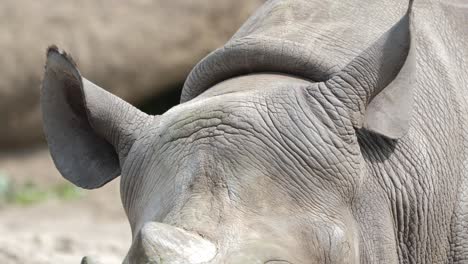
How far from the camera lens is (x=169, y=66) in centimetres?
1289

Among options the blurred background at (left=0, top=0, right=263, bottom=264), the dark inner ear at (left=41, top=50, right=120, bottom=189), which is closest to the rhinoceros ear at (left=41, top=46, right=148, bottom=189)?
the dark inner ear at (left=41, top=50, right=120, bottom=189)

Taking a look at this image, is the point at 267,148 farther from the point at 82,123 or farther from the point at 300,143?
the point at 82,123

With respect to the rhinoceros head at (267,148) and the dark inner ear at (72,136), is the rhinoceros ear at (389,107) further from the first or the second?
the dark inner ear at (72,136)

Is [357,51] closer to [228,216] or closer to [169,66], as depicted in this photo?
[228,216]

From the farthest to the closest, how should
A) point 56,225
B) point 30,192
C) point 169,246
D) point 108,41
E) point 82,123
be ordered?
point 108,41
point 30,192
point 56,225
point 82,123
point 169,246

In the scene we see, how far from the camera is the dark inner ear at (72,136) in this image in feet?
16.8

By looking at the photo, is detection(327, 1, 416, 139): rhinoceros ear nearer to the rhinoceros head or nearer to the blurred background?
the rhinoceros head

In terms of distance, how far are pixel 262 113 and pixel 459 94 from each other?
3.35 ft

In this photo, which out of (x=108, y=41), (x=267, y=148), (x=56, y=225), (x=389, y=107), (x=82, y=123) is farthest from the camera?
(x=108, y=41)

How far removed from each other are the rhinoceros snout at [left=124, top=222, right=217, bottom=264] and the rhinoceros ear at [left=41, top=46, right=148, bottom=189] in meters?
0.95

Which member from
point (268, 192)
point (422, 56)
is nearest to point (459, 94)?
point (422, 56)

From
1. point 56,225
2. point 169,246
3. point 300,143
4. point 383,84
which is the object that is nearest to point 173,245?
point 169,246

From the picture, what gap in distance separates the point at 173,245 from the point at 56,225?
277 inches

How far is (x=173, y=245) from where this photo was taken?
380 centimetres
